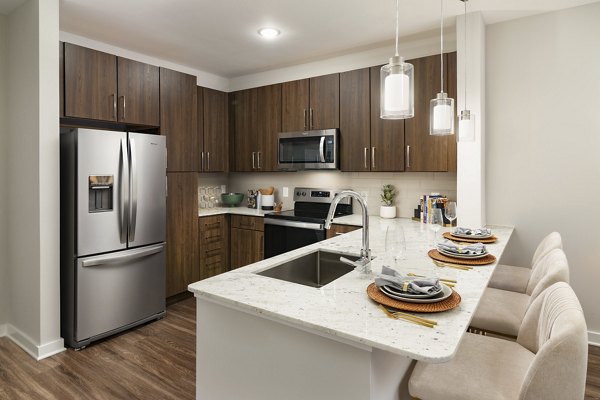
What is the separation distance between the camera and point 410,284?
135 centimetres

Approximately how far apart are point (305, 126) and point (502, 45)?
1.95m

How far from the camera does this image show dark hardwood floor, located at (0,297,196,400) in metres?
2.23

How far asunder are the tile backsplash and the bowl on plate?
237 mm

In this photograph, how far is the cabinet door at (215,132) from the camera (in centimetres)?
434

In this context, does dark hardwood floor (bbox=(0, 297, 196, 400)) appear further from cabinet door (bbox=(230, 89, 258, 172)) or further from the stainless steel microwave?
cabinet door (bbox=(230, 89, 258, 172))

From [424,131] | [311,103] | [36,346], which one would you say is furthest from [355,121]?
[36,346]

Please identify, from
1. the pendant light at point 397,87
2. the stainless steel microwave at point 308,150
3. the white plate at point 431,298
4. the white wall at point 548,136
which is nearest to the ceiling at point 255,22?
the white wall at point 548,136

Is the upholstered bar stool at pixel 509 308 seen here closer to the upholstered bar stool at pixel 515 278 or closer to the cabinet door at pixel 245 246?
the upholstered bar stool at pixel 515 278

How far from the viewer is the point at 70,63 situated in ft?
9.50

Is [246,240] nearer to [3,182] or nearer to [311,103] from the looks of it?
[311,103]

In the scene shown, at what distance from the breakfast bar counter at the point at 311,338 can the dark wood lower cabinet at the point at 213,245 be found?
2.45 m

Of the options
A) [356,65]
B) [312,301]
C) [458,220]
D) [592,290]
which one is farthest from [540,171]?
[312,301]

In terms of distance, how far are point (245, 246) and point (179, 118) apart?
1.55m

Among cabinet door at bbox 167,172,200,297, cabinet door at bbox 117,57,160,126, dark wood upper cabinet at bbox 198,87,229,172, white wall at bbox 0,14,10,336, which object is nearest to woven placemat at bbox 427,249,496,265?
cabinet door at bbox 167,172,200,297
